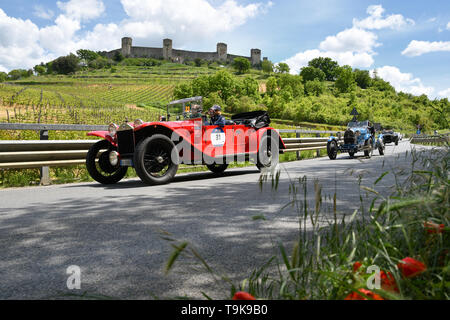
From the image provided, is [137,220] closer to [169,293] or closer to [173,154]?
[169,293]

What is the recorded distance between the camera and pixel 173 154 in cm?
623

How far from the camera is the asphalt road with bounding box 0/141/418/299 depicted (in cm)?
188

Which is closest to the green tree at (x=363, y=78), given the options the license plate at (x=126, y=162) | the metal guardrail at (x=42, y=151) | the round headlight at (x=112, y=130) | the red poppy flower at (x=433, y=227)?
the metal guardrail at (x=42, y=151)

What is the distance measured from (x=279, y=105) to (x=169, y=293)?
231ft

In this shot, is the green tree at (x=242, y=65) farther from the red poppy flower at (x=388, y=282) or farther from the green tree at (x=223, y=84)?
the red poppy flower at (x=388, y=282)

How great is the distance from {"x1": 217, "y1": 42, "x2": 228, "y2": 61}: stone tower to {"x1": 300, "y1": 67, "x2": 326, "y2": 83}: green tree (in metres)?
56.7

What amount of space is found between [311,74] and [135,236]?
137493 millimetres

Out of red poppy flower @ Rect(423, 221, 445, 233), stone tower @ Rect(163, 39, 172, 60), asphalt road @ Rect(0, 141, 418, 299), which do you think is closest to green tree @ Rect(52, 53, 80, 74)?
stone tower @ Rect(163, 39, 172, 60)

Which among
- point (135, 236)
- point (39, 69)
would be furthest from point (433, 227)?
point (39, 69)

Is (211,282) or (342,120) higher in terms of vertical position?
(342,120)

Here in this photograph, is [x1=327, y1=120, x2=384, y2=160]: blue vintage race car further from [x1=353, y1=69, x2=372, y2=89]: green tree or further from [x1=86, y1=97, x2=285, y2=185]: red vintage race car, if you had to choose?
[x1=353, y1=69, x2=372, y2=89]: green tree

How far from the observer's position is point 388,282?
4.10 feet

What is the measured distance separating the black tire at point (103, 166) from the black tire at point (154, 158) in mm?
903
